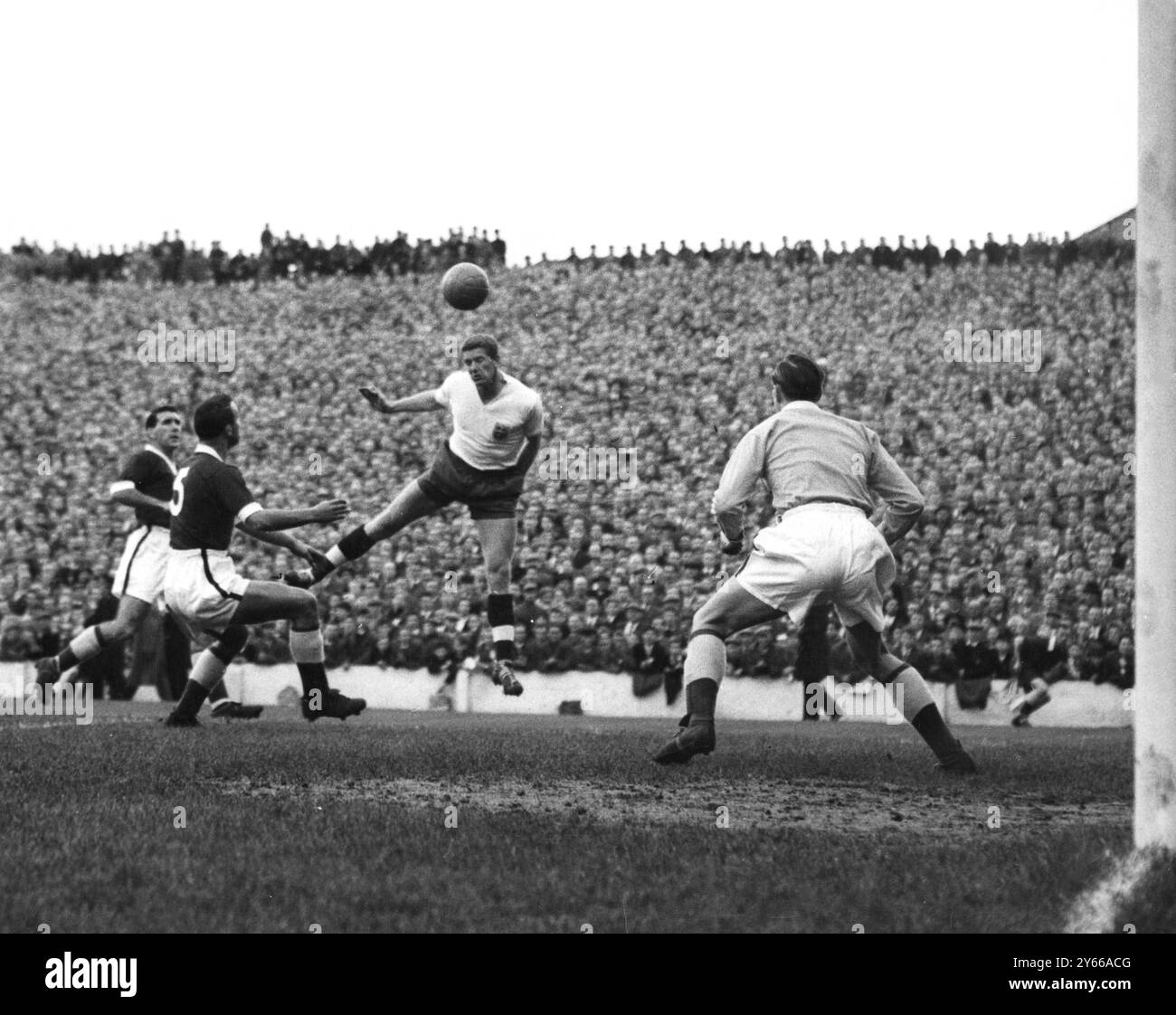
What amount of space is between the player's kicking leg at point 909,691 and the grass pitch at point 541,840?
167 millimetres

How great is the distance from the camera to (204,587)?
11.0m

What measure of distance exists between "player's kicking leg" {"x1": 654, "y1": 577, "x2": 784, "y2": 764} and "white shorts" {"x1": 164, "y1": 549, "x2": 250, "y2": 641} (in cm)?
377

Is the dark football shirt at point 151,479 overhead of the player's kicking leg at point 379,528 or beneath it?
overhead

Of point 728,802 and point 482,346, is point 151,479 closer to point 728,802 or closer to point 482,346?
point 482,346

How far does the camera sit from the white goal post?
16.1 feet

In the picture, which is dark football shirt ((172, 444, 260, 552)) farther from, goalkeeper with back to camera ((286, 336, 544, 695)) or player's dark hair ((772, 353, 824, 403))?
player's dark hair ((772, 353, 824, 403))

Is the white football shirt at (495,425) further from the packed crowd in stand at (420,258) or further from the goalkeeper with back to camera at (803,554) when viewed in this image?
the packed crowd in stand at (420,258)

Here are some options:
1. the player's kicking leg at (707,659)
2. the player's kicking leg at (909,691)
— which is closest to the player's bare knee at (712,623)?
the player's kicking leg at (707,659)

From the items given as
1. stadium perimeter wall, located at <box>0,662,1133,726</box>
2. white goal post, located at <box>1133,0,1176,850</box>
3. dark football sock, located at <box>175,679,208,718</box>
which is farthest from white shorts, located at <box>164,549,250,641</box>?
stadium perimeter wall, located at <box>0,662,1133,726</box>

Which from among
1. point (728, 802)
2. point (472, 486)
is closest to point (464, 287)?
point (472, 486)

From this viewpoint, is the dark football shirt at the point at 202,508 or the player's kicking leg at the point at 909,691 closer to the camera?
the player's kicking leg at the point at 909,691

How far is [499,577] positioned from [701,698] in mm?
3696

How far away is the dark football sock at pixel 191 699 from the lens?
37.5 ft
